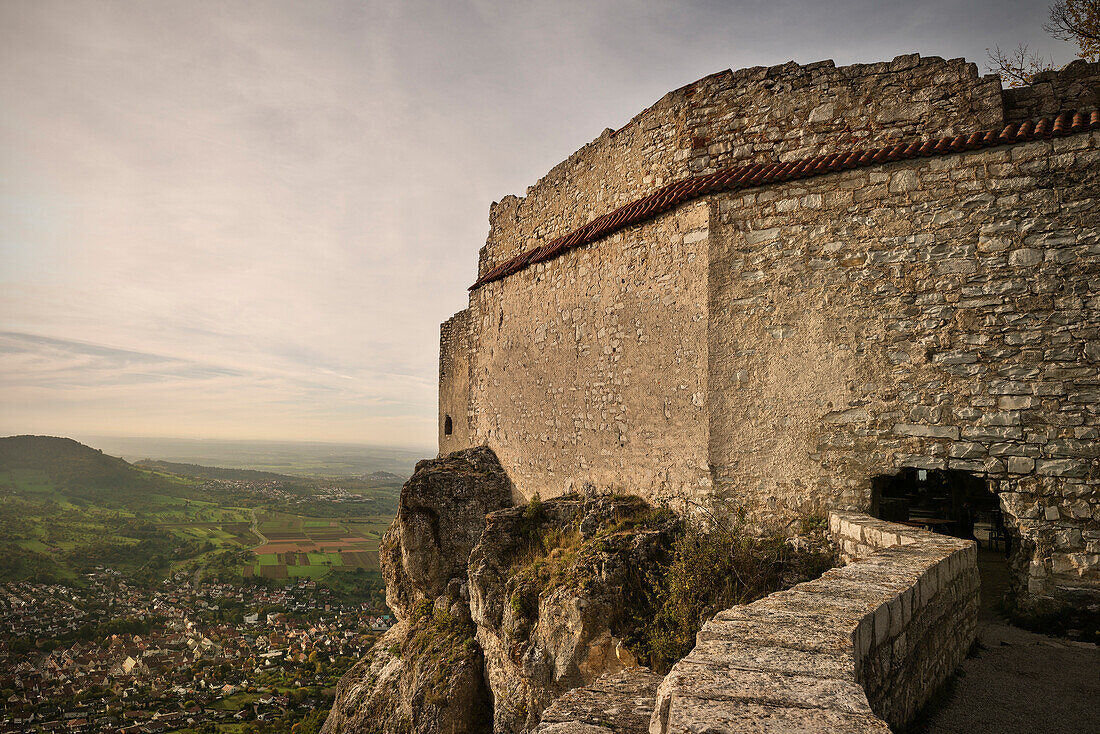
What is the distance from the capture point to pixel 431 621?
392 inches

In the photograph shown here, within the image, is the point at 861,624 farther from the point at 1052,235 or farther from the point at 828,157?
the point at 828,157

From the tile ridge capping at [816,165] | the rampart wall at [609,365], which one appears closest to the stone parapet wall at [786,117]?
the tile ridge capping at [816,165]

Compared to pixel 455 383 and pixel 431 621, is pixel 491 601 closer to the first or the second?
pixel 431 621

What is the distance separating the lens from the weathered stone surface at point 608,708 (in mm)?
3496

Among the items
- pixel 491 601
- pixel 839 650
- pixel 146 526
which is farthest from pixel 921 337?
pixel 146 526

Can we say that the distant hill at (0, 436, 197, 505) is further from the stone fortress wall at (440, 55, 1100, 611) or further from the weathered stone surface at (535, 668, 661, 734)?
the weathered stone surface at (535, 668, 661, 734)

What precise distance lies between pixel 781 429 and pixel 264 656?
2286 centimetres

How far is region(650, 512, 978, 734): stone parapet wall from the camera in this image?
198cm

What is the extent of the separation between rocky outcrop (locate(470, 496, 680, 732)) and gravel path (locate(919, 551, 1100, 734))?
273 cm

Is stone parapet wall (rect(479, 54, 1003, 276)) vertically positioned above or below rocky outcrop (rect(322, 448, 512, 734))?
above

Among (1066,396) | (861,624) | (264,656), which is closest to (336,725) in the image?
(861,624)

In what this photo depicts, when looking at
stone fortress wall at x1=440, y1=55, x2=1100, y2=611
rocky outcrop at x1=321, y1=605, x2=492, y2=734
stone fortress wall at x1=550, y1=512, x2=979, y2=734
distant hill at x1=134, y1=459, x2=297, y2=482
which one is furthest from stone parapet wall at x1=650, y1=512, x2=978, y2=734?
distant hill at x1=134, y1=459, x2=297, y2=482

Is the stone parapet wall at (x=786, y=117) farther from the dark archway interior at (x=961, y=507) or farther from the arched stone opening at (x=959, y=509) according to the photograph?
the dark archway interior at (x=961, y=507)

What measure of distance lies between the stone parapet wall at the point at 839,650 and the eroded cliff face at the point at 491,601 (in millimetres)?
2805
